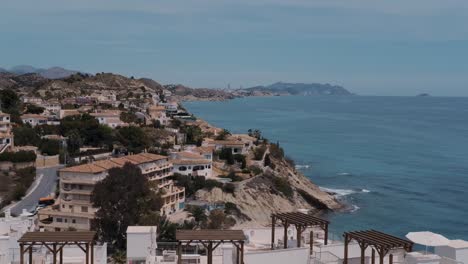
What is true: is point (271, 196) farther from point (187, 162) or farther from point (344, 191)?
point (344, 191)

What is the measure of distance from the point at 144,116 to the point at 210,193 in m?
36.7

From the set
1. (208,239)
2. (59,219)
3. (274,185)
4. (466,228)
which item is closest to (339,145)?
(274,185)

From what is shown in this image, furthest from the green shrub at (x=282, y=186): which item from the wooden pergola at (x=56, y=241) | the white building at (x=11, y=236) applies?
the wooden pergola at (x=56, y=241)

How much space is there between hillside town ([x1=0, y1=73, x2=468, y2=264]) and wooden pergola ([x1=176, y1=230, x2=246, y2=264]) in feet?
0.09

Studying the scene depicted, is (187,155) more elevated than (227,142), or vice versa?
(227,142)

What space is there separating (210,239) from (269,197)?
131ft

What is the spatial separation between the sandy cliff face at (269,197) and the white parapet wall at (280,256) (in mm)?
29614

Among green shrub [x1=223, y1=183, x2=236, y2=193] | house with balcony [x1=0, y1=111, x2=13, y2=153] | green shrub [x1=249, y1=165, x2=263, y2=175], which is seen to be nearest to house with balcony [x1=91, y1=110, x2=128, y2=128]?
house with balcony [x1=0, y1=111, x2=13, y2=153]

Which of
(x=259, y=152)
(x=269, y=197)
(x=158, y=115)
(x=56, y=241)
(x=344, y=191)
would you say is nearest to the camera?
(x=56, y=241)

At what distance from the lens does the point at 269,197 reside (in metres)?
54.0

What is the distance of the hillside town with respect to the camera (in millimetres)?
15484

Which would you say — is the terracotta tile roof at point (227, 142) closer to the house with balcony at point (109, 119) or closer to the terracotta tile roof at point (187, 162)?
the terracotta tile roof at point (187, 162)

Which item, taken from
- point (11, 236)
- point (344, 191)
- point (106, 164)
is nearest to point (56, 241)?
point (11, 236)

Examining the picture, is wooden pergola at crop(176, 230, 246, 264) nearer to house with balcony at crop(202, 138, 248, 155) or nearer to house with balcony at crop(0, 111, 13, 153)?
house with balcony at crop(0, 111, 13, 153)
